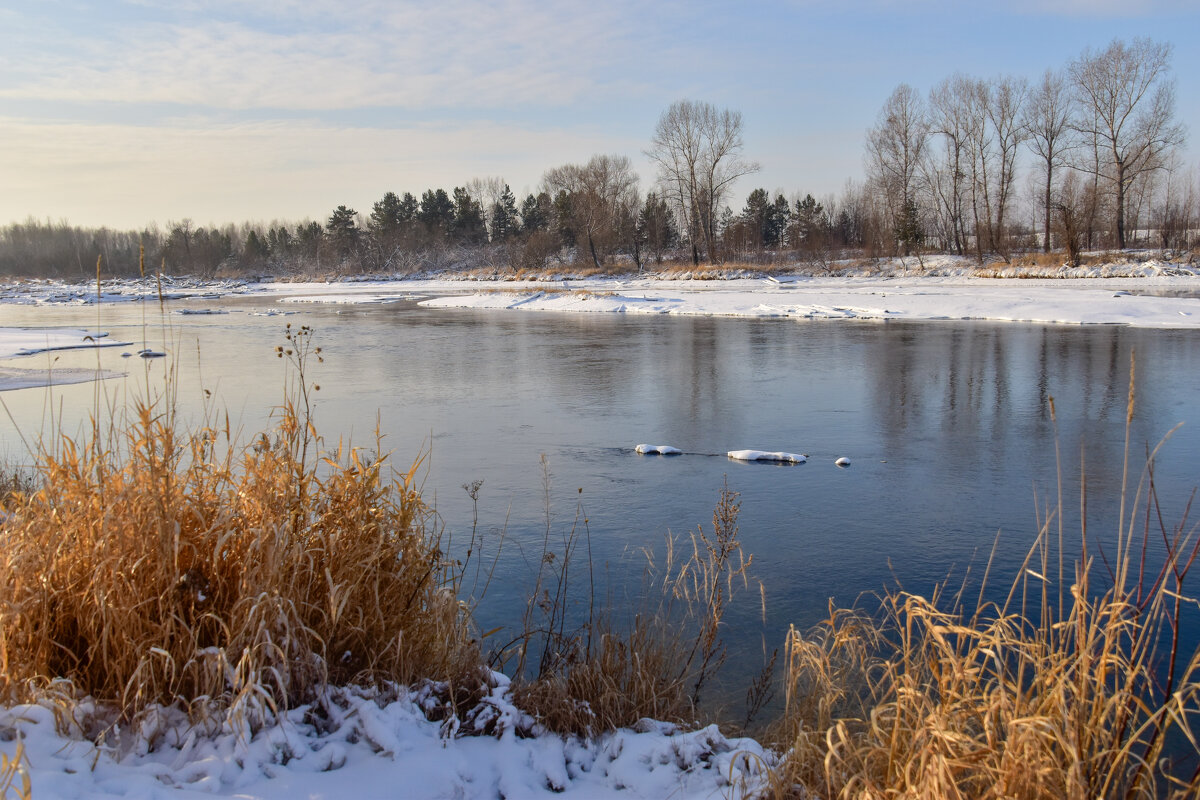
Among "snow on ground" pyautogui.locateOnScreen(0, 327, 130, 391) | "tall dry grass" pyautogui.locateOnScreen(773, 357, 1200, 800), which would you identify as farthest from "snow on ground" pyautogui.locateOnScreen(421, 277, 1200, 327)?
"tall dry grass" pyautogui.locateOnScreen(773, 357, 1200, 800)

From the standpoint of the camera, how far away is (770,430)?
9211 millimetres

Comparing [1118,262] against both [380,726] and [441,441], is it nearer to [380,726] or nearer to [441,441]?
[441,441]

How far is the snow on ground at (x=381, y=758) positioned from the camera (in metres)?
2.60

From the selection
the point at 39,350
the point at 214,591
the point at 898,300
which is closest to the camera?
the point at 214,591

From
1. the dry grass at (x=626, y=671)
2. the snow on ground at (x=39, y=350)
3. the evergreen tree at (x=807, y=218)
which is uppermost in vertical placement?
the evergreen tree at (x=807, y=218)

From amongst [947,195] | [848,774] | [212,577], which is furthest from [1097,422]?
[947,195]

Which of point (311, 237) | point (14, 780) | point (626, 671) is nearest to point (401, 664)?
point (626, 671)

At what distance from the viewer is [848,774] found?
9.14 feet

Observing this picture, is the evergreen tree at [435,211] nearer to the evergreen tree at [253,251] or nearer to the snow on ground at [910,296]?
the evergreen tree at [253,251]

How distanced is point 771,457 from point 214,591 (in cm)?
561

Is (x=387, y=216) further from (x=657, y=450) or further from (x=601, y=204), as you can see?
(x=657, y=450)

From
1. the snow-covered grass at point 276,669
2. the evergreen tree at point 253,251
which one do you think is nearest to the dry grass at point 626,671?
the snow-covered grass at point 276,669

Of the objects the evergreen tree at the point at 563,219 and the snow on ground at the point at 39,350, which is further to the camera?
the evergreen tree at the point at 563,219

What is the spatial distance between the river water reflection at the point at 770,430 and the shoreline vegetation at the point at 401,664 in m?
0.83
